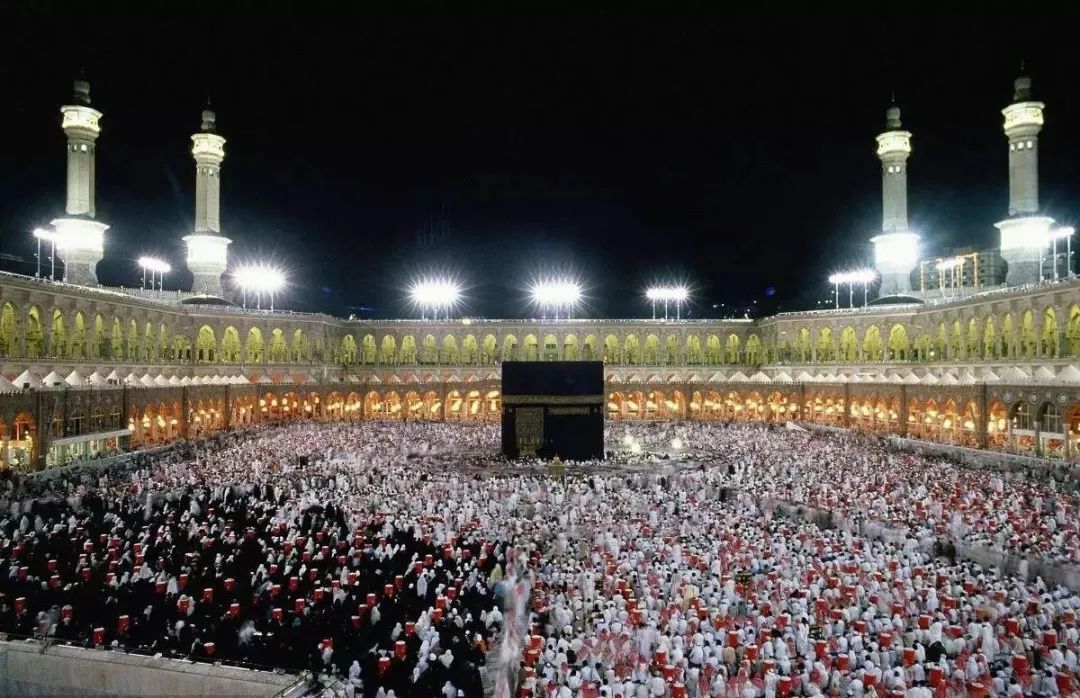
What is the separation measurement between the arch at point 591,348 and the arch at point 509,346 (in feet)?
15.0

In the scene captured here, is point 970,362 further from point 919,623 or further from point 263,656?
point 263,656

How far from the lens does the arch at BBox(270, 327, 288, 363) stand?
45.0 m

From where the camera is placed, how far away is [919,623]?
9180 millimetres

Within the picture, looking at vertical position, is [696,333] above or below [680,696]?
above

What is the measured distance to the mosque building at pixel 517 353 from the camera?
26.2m

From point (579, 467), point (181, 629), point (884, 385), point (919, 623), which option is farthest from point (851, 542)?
point (884, 385)

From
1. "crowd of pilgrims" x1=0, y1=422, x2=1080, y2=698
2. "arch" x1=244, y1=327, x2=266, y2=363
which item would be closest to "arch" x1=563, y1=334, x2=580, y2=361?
"arch" x1=244, y1=327, x2=266, y2=363

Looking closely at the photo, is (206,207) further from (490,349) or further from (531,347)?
(531,347)

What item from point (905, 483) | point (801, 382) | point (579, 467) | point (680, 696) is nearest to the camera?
point (680, 696)

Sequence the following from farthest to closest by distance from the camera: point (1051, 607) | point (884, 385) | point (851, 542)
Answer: point (884, 385), point (851, 542), point (1051, 607)

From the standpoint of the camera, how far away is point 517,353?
51281 mm

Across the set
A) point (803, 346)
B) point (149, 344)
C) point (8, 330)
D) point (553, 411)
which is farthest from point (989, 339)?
point (8, 330)

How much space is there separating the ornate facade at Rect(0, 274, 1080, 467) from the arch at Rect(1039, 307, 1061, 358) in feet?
0.29

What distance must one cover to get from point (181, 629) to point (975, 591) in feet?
33.9
